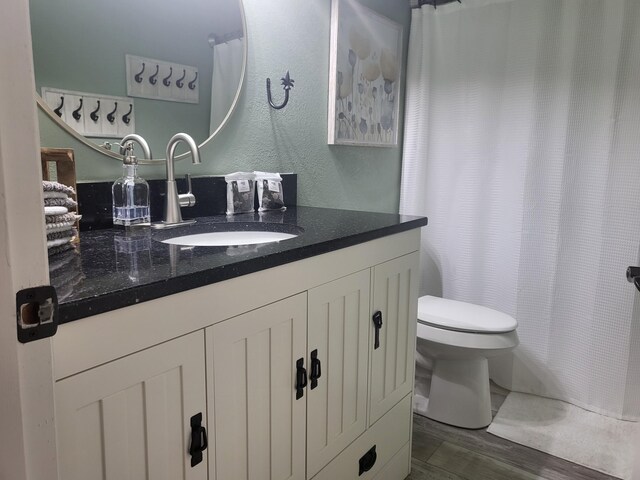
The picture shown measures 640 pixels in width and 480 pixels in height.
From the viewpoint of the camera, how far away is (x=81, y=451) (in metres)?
0.72

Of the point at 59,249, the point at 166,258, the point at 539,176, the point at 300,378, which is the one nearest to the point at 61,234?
the point at 59,249

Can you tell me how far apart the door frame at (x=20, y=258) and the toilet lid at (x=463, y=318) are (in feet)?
5.45

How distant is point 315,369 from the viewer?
121 centimetres

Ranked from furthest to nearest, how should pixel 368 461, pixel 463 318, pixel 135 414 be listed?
1. pixel 463 318
2. pixel 368 461
3. pixel 135 414

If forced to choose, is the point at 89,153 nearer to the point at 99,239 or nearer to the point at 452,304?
the point at 99,239

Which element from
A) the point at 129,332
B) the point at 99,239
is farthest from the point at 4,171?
the point at 99,239

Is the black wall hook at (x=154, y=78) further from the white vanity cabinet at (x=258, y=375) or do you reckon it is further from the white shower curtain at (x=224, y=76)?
the white vanity cabinet at (x=258, y=375)

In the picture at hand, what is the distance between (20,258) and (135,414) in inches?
15.5

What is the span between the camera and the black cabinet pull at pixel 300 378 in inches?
45.6

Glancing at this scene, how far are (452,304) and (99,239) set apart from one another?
1582mm

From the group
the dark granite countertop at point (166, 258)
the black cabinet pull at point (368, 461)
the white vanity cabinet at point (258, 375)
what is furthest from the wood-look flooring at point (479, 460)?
the dark granite countertop at point (166, 258)

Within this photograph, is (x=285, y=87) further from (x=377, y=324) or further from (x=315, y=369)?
(x=315, y=369)

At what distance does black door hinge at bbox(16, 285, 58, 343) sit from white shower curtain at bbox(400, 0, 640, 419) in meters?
2.14

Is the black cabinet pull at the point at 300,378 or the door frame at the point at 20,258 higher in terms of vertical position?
the door frame at the point at 20,258
